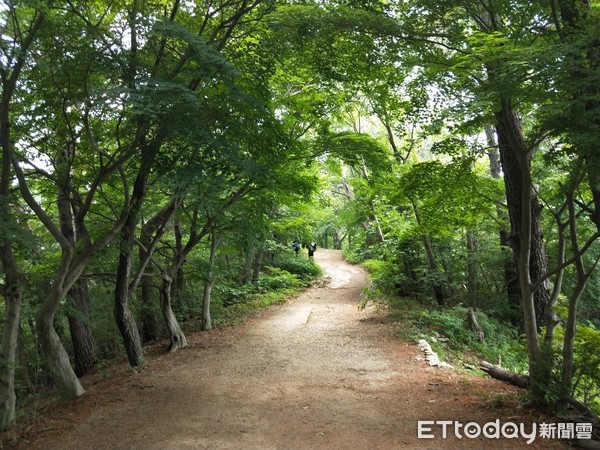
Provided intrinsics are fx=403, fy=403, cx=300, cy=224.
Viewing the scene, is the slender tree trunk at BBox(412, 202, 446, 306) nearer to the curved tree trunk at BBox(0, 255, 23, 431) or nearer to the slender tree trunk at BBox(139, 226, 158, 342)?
the slender tree trunk at BBox(139, 226, 158, 342)

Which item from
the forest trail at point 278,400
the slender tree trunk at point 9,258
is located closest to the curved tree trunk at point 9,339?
the slender tree trunk at point 9,258

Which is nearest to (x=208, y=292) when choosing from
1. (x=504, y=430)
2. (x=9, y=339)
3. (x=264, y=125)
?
(x=9, y=339)

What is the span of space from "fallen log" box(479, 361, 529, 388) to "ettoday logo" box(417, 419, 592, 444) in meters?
1.25

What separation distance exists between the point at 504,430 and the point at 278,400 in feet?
9.50

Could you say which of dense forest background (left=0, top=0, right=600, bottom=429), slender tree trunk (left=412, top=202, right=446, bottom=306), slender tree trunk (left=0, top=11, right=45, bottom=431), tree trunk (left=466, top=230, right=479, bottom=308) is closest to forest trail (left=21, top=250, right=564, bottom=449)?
slender tree trunk (left=0, top=11, right=45, bottom=431)

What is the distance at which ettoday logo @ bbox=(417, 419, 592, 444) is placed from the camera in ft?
13.5

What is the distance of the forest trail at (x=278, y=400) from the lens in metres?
4.56

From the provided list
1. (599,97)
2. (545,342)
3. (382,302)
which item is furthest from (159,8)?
(382,302)

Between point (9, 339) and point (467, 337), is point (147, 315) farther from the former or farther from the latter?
point (467, 337)

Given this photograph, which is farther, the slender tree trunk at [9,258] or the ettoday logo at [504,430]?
the slender tree trunk at [9,258]

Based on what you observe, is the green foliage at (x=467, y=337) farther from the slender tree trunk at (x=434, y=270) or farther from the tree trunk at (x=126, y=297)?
the tree trunk at (x=126, y=297)

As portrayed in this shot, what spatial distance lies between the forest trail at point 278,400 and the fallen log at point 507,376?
0.53 feet

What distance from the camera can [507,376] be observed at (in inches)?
233

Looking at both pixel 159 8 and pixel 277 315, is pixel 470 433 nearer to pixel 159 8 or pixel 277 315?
pixel 159 8
